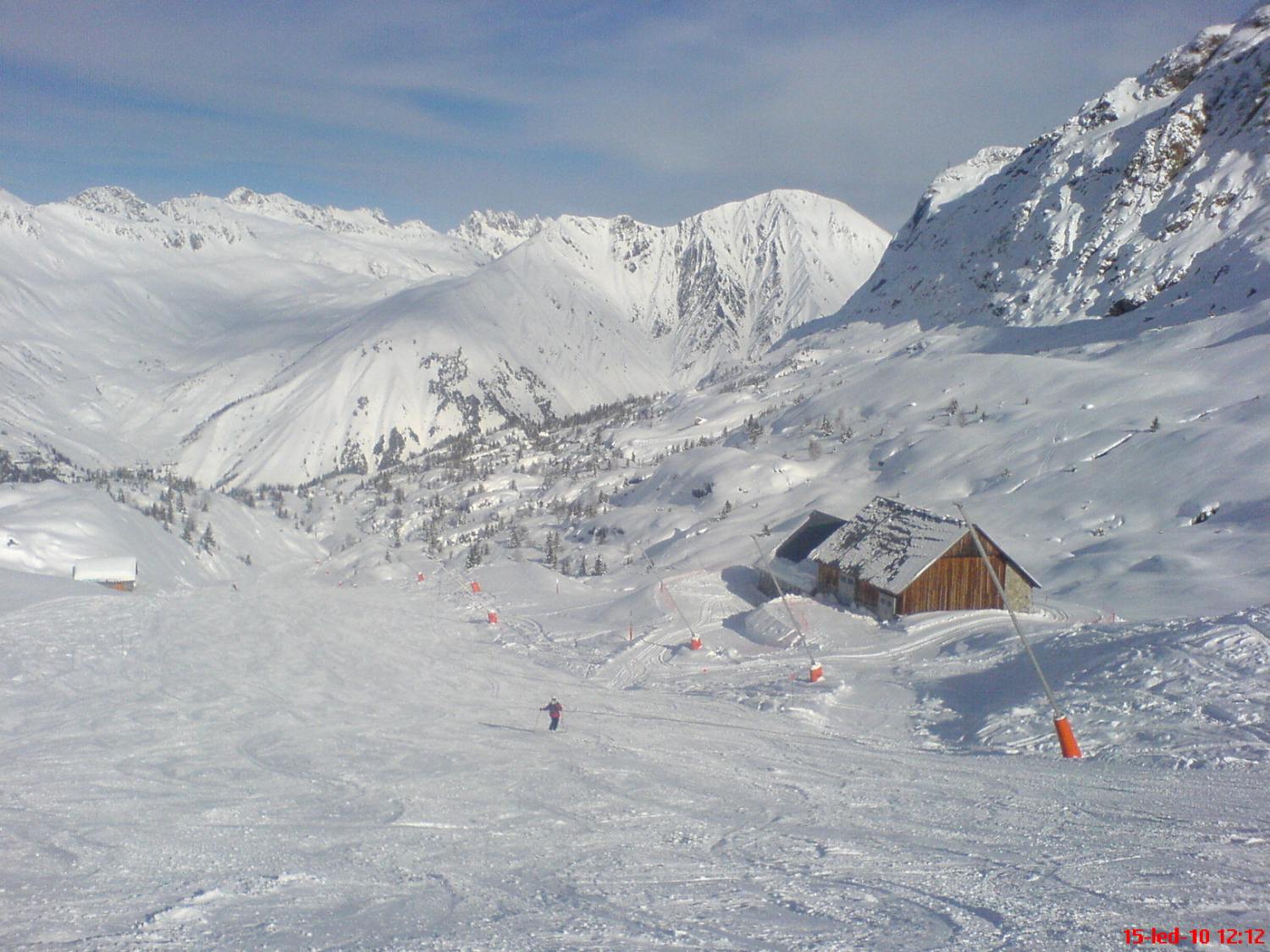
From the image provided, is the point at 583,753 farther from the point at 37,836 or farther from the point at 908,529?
the point at 908,529

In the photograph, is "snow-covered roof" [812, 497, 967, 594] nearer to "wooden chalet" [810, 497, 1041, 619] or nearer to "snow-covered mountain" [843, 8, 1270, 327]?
"wooden chalet" [810, 497, 1041, 619]

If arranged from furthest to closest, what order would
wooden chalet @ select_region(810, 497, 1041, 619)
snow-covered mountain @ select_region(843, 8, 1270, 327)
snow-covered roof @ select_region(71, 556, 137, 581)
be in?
1. snow-covered mountain @ select_region(843, 8, 1270, 327)
2. snow-covered roof @ select_region(71, 556, 137, 581)
3. wooden chalet @ select_region(810, 497, 1041, 619)

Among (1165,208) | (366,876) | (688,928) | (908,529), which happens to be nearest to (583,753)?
(366,876)

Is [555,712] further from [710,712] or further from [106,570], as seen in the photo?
[106,570]

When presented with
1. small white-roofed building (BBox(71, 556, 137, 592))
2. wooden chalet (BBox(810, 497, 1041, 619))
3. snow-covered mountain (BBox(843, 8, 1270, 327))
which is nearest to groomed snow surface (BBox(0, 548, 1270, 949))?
wooden chalet (BBox(810, 497, 1041, 619))

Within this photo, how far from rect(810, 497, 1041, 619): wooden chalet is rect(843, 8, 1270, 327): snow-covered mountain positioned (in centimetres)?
5490

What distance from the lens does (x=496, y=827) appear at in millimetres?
10797

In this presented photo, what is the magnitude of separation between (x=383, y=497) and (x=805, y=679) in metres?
105

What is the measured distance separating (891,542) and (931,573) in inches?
101

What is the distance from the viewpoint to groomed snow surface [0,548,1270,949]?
7398 mm

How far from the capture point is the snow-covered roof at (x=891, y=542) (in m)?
28.2

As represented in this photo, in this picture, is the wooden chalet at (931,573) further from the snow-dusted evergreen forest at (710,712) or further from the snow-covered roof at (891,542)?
the snow-dusted evergreen forest at (710,712)
